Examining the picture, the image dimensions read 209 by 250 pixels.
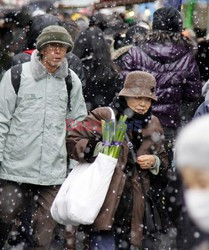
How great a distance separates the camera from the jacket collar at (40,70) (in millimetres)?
6828

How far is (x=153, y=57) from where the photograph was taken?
327 inches

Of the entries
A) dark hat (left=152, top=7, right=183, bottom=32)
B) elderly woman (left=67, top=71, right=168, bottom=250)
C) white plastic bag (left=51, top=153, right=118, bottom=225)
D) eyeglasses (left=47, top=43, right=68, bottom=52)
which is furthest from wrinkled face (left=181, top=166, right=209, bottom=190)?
dark hat (left=152, top=7, right=183, bottom=32)

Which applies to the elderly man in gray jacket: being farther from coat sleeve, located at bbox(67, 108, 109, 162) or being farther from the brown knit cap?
the brown knit cap

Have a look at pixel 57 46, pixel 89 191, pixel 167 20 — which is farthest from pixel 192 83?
pixel 89 191

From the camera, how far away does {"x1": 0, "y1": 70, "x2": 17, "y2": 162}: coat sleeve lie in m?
6.76

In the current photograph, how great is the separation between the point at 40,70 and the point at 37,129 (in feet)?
1.61

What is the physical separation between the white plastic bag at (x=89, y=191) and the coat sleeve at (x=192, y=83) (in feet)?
9.01

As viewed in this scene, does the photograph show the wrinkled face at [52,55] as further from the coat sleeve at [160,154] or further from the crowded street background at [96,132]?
the coat sleeve at [160,154]

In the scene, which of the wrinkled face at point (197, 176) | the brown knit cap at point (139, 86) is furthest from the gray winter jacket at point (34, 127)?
the wrinkled face at point (197, 176)

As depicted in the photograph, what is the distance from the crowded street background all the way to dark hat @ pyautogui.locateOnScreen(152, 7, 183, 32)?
0.03ft

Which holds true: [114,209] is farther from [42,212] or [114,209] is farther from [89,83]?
[89,83]

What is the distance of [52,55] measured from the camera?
22.6 feet

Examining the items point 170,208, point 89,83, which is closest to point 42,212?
point 170,208

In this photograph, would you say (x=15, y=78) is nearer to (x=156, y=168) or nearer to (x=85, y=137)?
(x=85, y=137)
